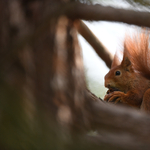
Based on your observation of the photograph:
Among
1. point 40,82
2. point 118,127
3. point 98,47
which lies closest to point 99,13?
point 40,82

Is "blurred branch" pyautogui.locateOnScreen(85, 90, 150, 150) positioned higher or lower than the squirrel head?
lower

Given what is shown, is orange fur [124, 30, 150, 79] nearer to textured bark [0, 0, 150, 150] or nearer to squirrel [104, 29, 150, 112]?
squirrel [104, 29, 150, 112]

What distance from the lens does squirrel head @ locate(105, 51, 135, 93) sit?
1339mm

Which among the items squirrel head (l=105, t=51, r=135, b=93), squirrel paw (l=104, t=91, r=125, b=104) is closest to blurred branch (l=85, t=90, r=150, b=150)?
squirrel paw (l=104, t=91, r=125, b=104)

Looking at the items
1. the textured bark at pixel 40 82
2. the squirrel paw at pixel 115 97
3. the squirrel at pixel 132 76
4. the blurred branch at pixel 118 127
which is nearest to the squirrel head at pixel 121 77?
the squirrel at pixel 132 76

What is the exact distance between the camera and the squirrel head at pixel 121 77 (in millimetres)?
1339

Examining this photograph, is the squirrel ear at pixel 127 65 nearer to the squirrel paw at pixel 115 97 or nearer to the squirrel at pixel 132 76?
the squirrel at pixel 132 76

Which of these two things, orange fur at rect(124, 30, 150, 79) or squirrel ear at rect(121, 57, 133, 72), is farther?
squirrel ear at rect(121, 57, 133, 72)

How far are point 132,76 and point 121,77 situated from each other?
72 millimetres

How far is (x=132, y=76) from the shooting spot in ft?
4.40

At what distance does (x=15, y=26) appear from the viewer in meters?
0.25

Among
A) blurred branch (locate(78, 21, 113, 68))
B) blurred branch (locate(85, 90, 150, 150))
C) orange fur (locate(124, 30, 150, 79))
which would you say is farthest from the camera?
orange fur (locate(124, 30, 150, 79))

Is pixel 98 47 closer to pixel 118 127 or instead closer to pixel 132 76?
pixel 132 76

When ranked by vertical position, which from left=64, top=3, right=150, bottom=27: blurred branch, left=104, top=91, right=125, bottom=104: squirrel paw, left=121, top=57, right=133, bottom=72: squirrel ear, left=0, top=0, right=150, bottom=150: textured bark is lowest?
left=0, top=0, right=150, bottom=150: textured bark
